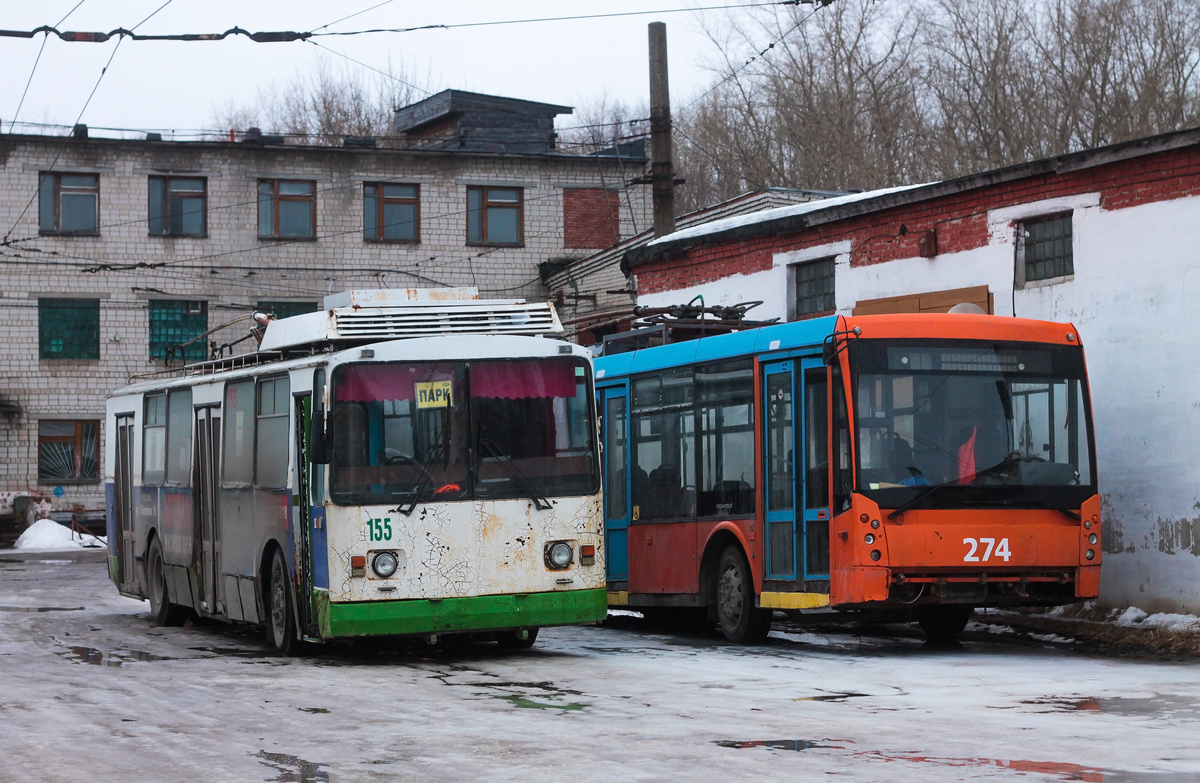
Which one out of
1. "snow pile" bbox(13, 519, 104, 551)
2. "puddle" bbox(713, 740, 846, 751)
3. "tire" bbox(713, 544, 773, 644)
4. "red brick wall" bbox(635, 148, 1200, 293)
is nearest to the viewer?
"puddle" bbox(713, 740, 846, 751)

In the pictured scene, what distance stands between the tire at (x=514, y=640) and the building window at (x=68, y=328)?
32097 millimetres

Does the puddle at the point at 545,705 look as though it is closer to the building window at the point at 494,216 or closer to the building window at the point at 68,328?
the building window at the point at 68,328

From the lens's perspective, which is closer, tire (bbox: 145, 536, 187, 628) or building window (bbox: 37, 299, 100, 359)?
tire (bbox: 145, 536, 187, 628)

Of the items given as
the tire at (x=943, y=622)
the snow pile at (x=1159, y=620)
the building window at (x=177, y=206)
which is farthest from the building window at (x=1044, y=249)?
the building window at (x=177, y=206)

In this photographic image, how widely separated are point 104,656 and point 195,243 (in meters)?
32.3

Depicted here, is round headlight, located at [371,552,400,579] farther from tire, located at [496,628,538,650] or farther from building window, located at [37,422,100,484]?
building window, located at [37,422,100,484]

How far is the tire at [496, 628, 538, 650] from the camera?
1423 centimetres

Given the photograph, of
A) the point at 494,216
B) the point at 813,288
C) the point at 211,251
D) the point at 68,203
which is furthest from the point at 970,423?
the point at 68,203

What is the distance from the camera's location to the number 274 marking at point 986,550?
43.5 feet

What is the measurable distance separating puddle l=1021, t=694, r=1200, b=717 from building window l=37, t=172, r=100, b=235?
125 feet

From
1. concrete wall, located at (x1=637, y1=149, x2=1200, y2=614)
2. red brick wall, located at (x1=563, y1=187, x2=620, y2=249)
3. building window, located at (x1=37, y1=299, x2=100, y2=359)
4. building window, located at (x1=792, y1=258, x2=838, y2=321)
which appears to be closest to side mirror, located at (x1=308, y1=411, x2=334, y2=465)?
A: concrete wall, located at (x1=637, y1=149, x2=1200, y2=614)

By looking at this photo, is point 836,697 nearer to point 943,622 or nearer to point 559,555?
point 559,555

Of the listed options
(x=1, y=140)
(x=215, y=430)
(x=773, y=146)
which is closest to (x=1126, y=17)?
(x=773, y=146)

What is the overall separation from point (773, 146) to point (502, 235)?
806 centimetres
